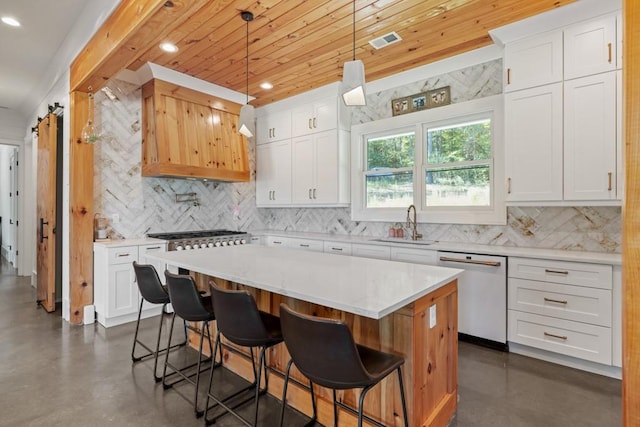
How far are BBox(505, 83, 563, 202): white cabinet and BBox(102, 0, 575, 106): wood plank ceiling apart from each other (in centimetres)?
70

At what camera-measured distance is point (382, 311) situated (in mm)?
1246

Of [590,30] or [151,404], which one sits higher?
[590,30]

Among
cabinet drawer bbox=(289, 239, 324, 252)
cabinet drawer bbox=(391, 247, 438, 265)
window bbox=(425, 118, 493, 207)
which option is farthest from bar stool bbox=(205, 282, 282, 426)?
window bbox=(425, 118, 493, 207)

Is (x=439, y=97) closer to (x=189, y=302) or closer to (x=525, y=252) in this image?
(x=525, y=252)

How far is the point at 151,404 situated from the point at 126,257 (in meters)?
1.92

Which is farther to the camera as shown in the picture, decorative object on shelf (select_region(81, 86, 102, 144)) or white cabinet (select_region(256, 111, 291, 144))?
white cabinet (select_region(256, 111, 291, 144))

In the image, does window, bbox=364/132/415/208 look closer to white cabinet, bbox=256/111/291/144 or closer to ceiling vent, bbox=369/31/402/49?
ceiling vent, bbox=369/31/402/49

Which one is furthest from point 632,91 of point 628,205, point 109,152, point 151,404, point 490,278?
point 109,152

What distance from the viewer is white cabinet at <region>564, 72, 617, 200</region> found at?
247 cm

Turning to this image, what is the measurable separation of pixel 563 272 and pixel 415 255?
4.03 ft

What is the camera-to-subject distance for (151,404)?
2.11 m

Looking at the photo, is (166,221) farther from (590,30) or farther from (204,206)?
(590,30)

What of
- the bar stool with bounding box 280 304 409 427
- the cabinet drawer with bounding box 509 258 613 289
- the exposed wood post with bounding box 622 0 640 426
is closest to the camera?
the exposed wood post with bounding box 622 0 640 426

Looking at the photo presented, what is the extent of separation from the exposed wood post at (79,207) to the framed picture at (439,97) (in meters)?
3.90
